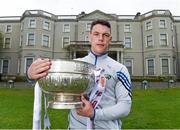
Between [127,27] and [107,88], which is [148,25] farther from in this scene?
[107,88]

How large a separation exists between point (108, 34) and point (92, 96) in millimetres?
554

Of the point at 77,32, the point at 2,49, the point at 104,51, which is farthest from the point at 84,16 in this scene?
the point at 104,51

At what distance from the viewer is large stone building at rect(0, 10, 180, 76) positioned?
36.0 m

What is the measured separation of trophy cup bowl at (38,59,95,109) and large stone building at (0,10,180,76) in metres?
33.2

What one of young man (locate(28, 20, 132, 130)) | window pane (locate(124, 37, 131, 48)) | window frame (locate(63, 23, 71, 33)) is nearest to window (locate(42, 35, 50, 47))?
window frame (locate(63, 23, 71, 33))

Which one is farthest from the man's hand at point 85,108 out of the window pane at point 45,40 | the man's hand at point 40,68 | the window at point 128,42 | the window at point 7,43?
the window at point 7,43

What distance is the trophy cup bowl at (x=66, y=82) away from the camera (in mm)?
1524

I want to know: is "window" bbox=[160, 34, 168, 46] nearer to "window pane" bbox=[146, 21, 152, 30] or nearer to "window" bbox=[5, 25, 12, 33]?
"window pane" bbox=[146, 21, 152, 30]

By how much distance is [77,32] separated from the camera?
3847cm

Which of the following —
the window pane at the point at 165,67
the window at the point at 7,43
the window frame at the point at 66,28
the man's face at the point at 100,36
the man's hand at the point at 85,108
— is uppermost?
the window frame at the point at 66,28

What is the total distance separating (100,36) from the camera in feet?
6.75

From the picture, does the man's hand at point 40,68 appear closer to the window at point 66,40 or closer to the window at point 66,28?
the window at point 66,40

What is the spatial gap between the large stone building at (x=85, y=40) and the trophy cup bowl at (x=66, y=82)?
109 feet

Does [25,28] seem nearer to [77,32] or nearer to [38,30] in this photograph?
[38,30]
